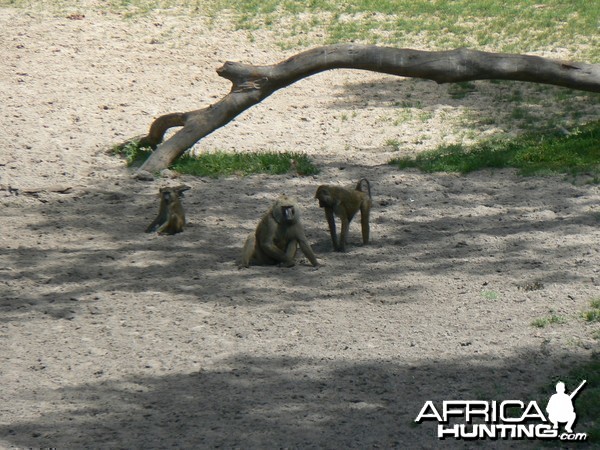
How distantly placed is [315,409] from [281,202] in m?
3.86

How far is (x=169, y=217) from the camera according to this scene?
37.9 ft

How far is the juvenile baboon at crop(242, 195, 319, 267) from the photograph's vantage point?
34.9 ft

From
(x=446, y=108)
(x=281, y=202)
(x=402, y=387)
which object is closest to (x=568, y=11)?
(x=446, y=108)

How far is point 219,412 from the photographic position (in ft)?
23.7

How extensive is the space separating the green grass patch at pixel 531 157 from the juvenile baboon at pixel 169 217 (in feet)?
10.7

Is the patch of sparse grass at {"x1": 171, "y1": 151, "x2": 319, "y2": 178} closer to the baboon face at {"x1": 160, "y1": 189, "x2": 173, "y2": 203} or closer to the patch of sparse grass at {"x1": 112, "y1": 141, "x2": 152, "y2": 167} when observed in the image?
the patch of sparse grass at {"x1": 112, "y1": 141, "x2": 152, "y2": 167}

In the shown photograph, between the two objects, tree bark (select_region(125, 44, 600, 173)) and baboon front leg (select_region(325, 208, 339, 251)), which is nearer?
baboon front leg (select_region(325, 208, 339, 251))

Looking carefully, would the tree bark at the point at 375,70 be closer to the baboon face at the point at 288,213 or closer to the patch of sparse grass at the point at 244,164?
the patch of sparse grass at the point at 244,164

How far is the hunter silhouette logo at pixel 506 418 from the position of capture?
265 inches

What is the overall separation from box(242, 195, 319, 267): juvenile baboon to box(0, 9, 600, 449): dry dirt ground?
0.53ft

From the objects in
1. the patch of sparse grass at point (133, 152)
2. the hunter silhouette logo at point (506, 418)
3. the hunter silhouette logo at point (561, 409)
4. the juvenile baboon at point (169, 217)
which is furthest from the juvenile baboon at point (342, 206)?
the hunter silhouette logo at point (561, 409)

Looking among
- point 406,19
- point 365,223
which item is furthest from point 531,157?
point 406,19

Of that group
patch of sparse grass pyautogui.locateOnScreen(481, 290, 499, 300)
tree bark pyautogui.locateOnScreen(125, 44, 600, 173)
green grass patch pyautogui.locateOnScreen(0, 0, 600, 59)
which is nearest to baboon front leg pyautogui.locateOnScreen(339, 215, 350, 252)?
patch of sparse grass pyautogui.locateOnScreen(481, 290, 499, 300)

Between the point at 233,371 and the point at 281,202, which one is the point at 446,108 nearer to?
the point at 281,202
